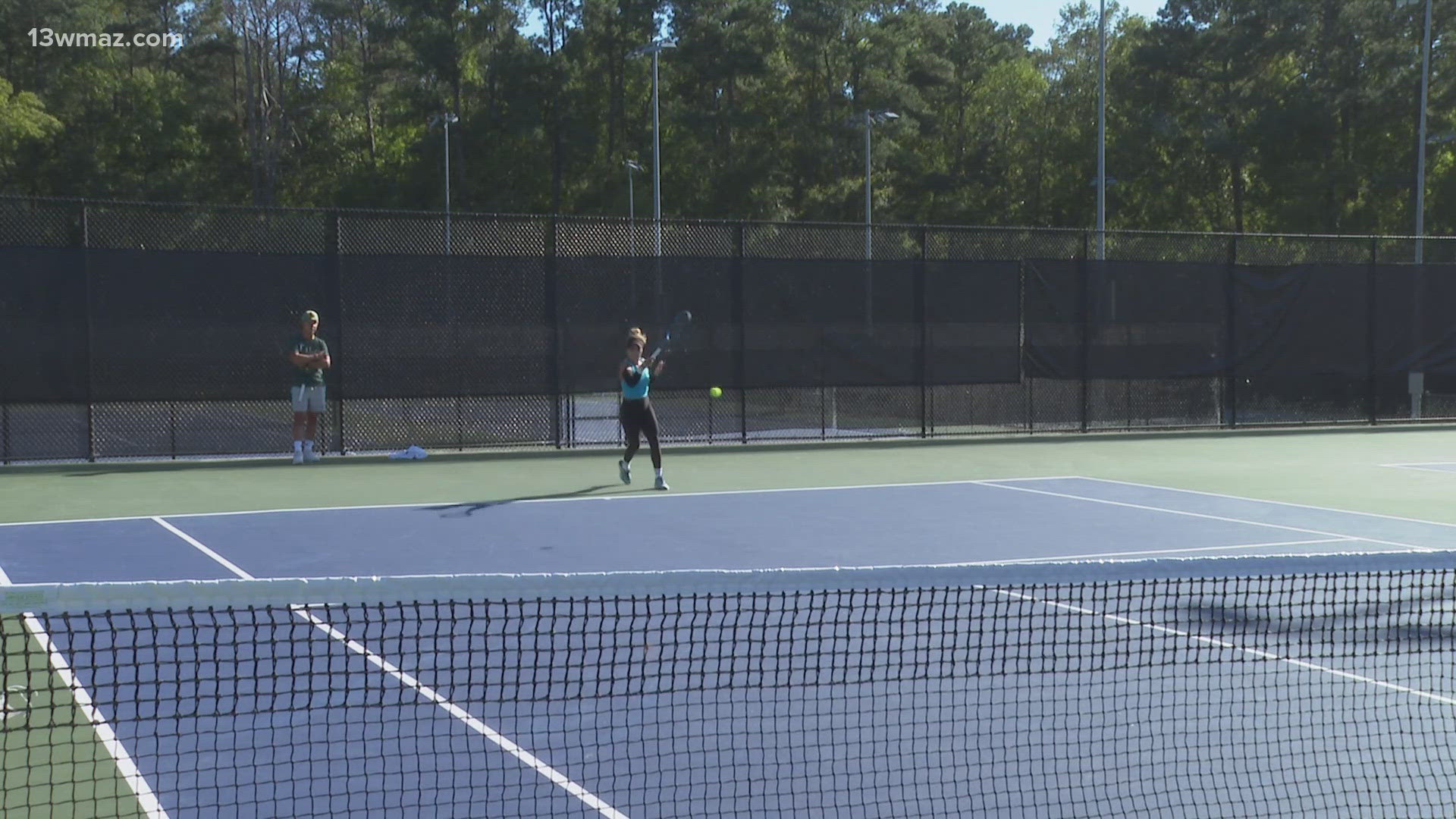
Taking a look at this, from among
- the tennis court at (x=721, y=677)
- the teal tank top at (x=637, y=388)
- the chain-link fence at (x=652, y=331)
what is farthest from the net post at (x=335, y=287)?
the tennis court at (x=721, y=677)

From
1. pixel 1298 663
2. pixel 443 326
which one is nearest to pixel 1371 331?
pixel 443 326

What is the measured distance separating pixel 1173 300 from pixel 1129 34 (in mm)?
41347

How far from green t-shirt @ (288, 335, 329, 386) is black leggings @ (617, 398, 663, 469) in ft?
12.2

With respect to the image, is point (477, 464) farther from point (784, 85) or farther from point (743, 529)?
point (784, 85)

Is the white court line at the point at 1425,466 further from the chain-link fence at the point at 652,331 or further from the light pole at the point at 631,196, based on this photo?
the light pole at the point at 631,196

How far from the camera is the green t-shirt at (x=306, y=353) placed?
14.3 meters

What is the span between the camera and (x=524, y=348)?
1591 centimetres

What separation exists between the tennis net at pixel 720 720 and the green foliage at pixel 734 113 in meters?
36.4

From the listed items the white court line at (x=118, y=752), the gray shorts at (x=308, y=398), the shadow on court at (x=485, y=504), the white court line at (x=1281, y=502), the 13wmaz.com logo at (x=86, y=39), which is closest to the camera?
the white court line at (x=118, y=752)

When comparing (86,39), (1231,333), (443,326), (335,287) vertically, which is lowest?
(1231,333)

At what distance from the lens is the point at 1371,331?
1995cm

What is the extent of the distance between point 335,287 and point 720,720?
11171mm

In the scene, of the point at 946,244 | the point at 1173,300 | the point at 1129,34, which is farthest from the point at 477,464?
the point at 1129,34

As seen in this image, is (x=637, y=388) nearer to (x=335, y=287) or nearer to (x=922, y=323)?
(x=335, y=287)
